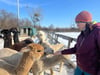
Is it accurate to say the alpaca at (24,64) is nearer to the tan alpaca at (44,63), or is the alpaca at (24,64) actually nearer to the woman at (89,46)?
the tan alpaca at (44,63)

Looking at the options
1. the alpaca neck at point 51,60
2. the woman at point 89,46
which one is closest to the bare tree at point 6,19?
the alpaca neck at point 51,60

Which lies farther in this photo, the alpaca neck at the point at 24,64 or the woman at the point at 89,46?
the alpaca neck at the point at 24,64

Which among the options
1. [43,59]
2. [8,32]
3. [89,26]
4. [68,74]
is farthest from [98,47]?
[8,32]

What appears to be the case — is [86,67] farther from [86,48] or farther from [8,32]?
[8,32]

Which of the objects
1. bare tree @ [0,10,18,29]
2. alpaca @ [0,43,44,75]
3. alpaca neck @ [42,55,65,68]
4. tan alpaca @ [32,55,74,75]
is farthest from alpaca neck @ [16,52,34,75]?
bare tree @ [0,10,18,29]

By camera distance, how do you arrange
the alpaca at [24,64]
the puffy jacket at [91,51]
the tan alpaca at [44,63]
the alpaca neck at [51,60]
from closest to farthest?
1. the puffy jacket at [91,51]
2. the alpaca at [24,64]
3. the tan alpaca at [44,63]
4. the alpaca neck at [51,60]

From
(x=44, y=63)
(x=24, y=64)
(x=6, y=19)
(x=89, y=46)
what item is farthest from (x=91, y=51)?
(x=6, y=19)

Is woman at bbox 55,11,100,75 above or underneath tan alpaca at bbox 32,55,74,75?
above

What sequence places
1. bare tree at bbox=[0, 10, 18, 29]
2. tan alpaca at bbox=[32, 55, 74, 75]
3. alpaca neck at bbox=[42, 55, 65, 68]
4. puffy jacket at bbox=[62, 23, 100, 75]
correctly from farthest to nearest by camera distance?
bare tree at bbox=[0, 10, 18, 29], alpaca neck at bbox=[42, 55, 65, 68], tan alpaca at bbox=[32, 55, 74, 75], puffy jacket at bbox=[62, 23, 100, 75]

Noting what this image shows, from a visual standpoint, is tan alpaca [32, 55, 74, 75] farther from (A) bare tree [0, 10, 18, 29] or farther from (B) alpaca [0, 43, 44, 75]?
(A) bare tree [0, 10, 18, 29]

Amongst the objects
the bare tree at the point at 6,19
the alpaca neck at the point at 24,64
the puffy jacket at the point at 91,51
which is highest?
the puffy jacket at the point at 91,51

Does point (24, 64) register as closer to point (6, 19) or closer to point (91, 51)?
point (91, 51)

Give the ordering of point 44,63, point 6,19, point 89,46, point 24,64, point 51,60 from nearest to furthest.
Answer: point 89,46 → point 24,64 → point 44,63 → point 51,60 → point 6,19

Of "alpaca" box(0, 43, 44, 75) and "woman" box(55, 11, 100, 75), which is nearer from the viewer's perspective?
"woman" box(55, 11, 100, 75)
